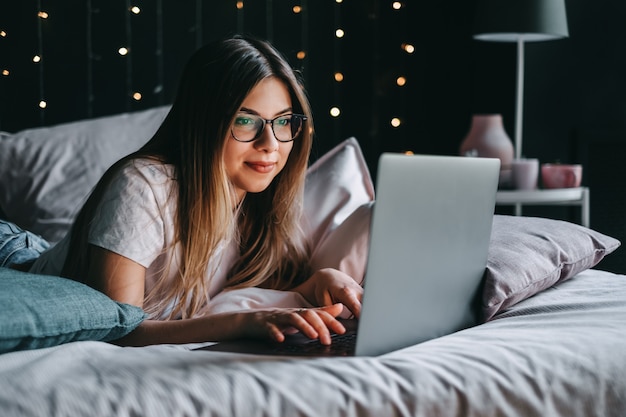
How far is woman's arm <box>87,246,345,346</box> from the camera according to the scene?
107 centimetres

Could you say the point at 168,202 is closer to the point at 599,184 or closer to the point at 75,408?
the point at 75,408

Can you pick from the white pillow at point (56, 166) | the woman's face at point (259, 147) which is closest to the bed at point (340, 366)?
the woman's face at point (259, 147)

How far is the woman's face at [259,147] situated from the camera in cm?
144

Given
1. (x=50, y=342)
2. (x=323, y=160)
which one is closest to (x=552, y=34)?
(x=323, y=160)

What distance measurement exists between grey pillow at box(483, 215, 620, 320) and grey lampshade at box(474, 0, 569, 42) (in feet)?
3.68

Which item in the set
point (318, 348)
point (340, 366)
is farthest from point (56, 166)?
point (340, 366)

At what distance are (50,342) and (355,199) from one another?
3.16 ft

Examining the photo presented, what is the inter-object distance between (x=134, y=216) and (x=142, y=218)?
0.02 metres

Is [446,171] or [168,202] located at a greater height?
[446,171]

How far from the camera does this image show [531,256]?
142 centimetres

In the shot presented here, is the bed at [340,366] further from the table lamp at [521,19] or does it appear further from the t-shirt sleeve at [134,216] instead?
the table lamp at [521,19]

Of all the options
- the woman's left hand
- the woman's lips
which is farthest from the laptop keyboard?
the woman's lips

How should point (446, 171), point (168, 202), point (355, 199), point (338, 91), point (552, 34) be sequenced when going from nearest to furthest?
1. point (446, 171)
2. point (168, 202)
3. point (355, 199)
4. point (552, 34)
5. point (338, 91)

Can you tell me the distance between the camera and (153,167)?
4.56 ft
